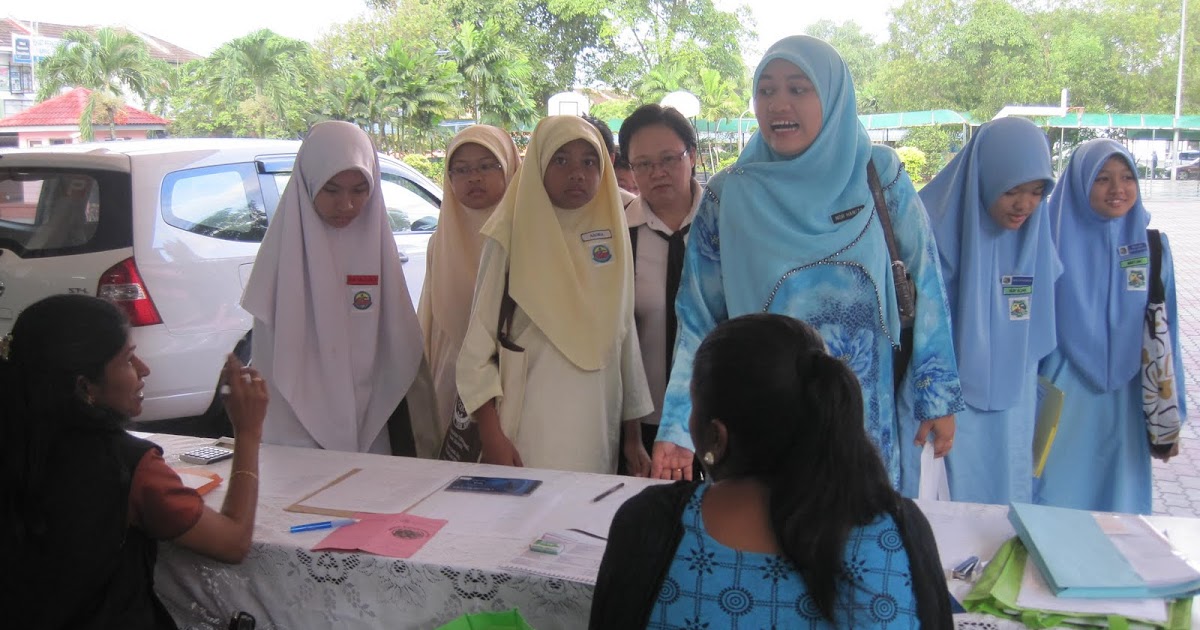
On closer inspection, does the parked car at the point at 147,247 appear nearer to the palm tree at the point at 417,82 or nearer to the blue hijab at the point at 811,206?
the blue hijab at the point at 811,206

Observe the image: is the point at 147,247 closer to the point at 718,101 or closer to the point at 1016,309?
the point at 1016,309

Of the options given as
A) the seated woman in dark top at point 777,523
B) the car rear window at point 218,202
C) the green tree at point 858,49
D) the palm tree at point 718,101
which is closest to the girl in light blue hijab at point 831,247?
the seated woman in dark top at point 777,523

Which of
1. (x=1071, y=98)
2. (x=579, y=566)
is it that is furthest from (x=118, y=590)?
(x=1071, y=98)

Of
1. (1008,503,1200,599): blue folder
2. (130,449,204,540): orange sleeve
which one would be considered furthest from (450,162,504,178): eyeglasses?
(1008,503,1200,599): blue folder

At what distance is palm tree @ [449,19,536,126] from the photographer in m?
21.2

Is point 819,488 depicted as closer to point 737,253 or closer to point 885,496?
point 885,496

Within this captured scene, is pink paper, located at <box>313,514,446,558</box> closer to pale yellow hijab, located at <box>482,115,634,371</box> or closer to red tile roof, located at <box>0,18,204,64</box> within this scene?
pale yellow hijab, located at <box>482,115,634,371</box>

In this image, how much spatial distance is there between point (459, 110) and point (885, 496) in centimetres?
2106

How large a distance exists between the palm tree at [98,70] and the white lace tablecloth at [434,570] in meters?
24.5

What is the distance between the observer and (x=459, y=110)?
21234 mm

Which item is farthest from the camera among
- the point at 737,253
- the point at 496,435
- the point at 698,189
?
the point at 698,189

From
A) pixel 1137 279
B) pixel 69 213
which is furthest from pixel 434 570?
pixel 69 213

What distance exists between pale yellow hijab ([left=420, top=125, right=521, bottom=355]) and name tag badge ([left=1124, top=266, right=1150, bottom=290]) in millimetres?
2009

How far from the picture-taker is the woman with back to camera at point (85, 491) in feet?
4.70
